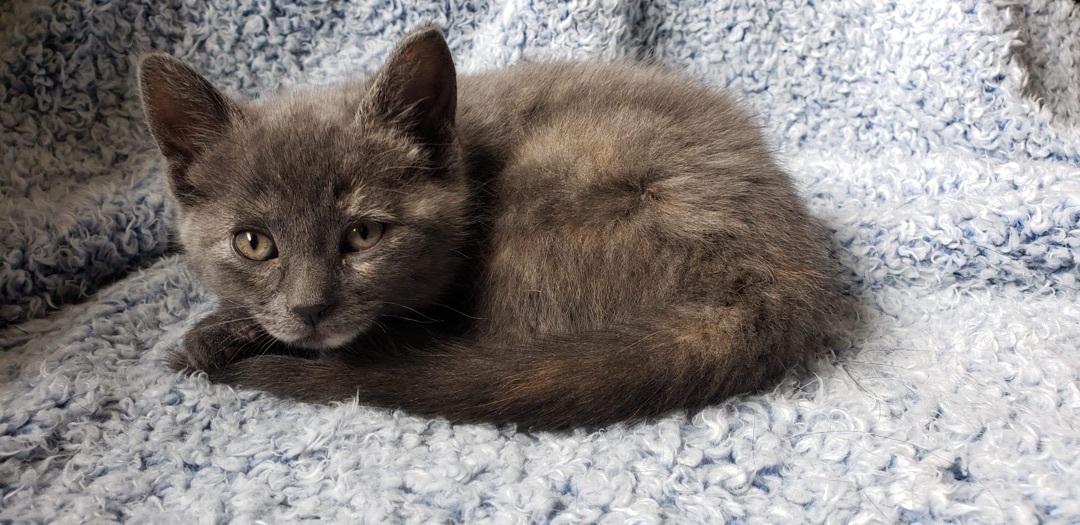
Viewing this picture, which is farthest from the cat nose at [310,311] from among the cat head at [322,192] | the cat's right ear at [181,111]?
the cat's right ear at [181,111]

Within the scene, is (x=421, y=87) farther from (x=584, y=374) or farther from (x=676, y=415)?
(x=676, y=415)

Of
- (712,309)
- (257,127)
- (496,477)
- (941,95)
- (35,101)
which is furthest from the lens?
(941,95)

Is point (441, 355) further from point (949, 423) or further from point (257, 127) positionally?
point (949, 423)

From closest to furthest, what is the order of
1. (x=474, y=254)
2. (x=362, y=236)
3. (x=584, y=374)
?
(x=584, y=374) → (x=362, y=236) → (x=474, y=254)

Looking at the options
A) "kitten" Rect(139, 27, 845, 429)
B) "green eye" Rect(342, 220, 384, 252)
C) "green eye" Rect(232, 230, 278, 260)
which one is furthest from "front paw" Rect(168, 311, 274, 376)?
"green eye" Rect(342, 220, 384, 252)

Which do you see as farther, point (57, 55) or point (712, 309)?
point (57, 55)

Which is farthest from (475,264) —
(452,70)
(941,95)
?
(941,95)

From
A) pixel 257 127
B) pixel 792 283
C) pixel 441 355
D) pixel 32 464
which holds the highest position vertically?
pixel 257 127

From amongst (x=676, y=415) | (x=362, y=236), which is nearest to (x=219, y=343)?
(x=362, y=236)
